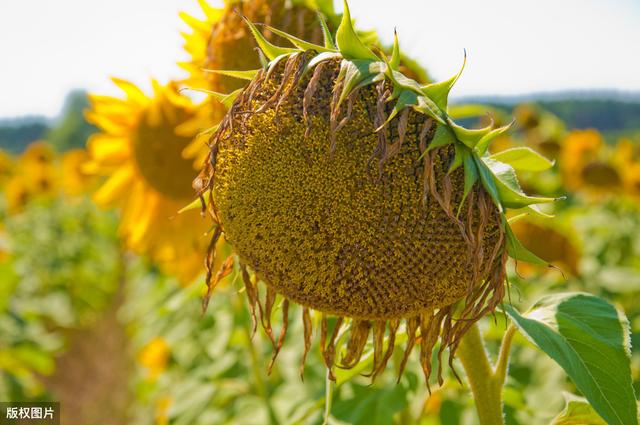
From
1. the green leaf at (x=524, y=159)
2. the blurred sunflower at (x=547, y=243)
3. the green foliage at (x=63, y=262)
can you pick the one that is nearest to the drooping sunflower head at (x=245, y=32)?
the green leaf at (x=524, y=159)

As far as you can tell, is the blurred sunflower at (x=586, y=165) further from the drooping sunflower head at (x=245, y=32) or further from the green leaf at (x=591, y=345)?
the green leaf at (x=591, y=345)

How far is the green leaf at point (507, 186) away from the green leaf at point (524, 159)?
0.12m

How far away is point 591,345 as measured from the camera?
3.72 feet

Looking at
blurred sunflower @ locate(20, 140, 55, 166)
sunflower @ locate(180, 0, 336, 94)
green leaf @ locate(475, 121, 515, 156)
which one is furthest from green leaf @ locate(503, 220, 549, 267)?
blurred sunflower @ locate(20, 140, 55, 166)

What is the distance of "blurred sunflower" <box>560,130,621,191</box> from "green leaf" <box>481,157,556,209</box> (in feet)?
19.3

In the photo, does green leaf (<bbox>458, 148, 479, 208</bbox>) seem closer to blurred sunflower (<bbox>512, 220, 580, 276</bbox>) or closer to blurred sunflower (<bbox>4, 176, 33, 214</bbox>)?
blurred sunflower (<bbox>512, 220, 580, 276</bbox>)

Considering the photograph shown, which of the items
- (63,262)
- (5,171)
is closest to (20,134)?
(5,171)

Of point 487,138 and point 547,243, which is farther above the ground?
point 487,138

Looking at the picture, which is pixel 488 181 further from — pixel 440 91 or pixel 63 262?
pixel 63 262

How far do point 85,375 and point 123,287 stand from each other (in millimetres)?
3247

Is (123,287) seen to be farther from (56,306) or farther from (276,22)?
(276,22)

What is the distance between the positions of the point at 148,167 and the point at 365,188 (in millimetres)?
1788

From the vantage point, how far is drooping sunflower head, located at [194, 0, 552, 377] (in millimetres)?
1014

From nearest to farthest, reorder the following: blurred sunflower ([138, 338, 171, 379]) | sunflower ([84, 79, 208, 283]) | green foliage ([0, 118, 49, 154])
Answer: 1. sunflower ([84, 79, 208, 283])
2. blurred sunflower ([138, 338, 171, 379])
3. green foliage ([0, 118, 49, 154])
